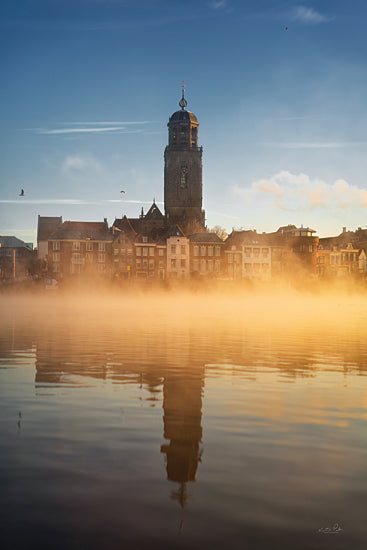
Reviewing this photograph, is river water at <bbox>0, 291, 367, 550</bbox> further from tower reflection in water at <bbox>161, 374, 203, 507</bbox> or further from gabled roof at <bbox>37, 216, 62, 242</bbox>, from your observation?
gabled roof at <bbox>37, 216, 62, 242</bbox>

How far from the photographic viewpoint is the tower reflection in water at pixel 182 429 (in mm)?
9258

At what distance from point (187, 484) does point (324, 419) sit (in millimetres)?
5590

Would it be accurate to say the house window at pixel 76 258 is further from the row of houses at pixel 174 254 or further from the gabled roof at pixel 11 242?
the gabled roof at pixel 11 242

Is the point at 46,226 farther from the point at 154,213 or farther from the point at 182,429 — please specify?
the point at 182,429

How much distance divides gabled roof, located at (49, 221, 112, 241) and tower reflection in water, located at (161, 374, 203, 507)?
4243 inches

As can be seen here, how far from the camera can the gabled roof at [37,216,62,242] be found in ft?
473

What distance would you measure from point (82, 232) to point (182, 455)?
117370 mm

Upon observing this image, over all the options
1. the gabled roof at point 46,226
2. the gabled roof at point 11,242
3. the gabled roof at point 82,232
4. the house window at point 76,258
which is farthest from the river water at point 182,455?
the gabled roof at point 11,242

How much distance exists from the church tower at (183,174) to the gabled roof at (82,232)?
27543mm

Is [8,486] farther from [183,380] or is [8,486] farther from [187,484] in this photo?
[183,380]

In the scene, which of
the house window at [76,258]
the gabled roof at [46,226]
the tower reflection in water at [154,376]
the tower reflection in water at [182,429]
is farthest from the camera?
the gabled roof at [46,226]

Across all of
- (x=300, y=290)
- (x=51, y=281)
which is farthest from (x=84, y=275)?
(x=300, y=290)

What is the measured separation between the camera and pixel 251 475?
922 centimetres
